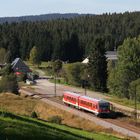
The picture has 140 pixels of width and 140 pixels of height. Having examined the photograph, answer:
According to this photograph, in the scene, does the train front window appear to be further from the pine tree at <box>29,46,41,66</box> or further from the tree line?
the tree line

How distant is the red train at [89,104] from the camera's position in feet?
187

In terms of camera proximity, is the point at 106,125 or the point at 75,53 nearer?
the point at 106,125

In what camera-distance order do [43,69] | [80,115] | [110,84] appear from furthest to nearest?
[43,69] → [110,84] → [80,115]

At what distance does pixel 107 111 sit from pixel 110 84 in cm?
2924

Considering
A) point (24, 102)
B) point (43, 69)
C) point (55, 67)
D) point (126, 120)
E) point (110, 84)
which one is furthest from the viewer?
point (43, 69)

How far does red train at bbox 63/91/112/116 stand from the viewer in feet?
187

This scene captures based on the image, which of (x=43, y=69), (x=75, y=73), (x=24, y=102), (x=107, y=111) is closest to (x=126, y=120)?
(x=107, y=111)

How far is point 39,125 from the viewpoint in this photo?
2152cm

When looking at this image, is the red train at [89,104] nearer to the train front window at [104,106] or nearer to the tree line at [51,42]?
the train front window at [104,106]

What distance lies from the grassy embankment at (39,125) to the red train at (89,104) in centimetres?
252

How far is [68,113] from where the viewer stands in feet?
200

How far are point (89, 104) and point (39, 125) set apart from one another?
38760 millimetres

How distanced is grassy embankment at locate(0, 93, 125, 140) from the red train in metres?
2.52

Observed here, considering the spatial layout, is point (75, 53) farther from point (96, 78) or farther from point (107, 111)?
point (107, 111)
